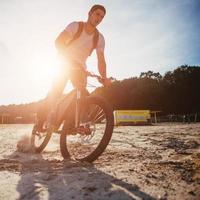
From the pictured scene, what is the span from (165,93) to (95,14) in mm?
62114

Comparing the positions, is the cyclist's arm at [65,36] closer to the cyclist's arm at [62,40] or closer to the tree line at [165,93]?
the cyclist's arm at [62,40]

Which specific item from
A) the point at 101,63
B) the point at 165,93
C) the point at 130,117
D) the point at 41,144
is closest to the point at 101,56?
the point at 101,63

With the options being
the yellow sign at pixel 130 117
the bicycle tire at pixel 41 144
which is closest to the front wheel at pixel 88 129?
the bicycle tire at pixel 41 144

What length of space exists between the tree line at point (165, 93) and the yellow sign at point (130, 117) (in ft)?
111

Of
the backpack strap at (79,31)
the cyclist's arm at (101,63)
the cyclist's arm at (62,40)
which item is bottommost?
the cyclist's arm at (101,63)

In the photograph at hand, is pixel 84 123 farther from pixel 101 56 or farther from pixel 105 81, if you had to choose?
pixel 101 56

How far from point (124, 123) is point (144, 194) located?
25.3m

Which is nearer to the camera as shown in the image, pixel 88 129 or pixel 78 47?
pixel 88 129

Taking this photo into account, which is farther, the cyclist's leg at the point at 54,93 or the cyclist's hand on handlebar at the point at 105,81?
the cyclist's leg at the point at 54,93

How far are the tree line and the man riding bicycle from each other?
55325mm

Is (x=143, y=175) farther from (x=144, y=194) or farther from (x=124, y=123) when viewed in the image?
(x=124, y=123)

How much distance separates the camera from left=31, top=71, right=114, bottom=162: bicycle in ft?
12.0

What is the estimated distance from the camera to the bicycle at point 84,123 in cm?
365

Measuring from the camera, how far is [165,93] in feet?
212
